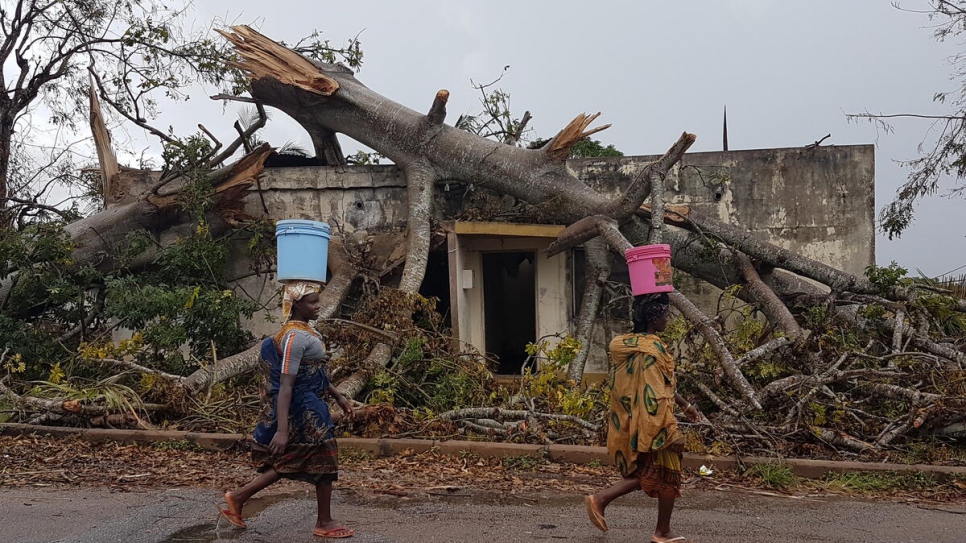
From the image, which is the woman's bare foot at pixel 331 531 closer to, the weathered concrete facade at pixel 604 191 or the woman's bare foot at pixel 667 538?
the woman's bare foot at pixel 667 538

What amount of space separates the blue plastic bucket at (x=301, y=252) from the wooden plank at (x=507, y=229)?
4665 millimetres

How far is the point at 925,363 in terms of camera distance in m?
6.93

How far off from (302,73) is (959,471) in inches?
322

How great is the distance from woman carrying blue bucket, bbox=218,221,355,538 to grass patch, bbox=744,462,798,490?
3077 millimetres

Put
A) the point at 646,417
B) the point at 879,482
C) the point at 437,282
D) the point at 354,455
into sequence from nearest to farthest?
the point at 646,417, the point at 879,482, the point at 354,455, the point at 437,282

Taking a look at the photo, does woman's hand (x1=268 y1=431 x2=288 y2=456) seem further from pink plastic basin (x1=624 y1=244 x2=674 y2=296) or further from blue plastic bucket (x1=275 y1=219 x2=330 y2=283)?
pink plastic basin (x1=624 y1=244 x2=674 y2=296)

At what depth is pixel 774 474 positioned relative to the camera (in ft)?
18.1

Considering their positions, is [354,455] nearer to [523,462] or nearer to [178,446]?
[523,462]

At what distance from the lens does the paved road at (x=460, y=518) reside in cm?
419

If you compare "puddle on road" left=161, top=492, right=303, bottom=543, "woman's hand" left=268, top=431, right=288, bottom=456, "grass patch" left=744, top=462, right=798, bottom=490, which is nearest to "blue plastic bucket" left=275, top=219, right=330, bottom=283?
"woman's hand" left=268, top=431, right=288, bottom=456

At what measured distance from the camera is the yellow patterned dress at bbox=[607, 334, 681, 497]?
378 centimetres

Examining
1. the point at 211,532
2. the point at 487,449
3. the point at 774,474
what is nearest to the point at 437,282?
the point at 487,449

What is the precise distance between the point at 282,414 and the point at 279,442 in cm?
14

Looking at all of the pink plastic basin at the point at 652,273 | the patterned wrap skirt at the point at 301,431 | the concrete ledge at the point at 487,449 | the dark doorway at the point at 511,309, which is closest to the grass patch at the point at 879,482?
the concrete ledge at the point at 487,449
